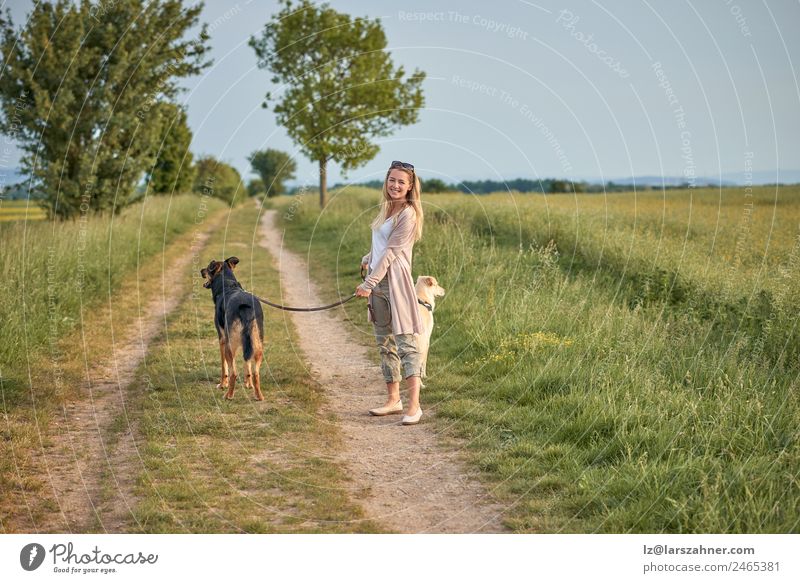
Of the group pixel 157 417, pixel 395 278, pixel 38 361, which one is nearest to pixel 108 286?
pixel 38 361

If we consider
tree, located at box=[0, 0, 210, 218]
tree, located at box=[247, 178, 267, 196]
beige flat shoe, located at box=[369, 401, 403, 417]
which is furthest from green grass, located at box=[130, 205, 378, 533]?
tree, located at box=[247, 178, 267, 196]

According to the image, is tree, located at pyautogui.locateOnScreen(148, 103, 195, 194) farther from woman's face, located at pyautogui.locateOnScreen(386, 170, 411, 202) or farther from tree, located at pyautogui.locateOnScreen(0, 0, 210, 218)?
woman's face, located at pyautogui.locateOnScreen(386, 170, 411, 202)

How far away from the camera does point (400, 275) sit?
7336 mm

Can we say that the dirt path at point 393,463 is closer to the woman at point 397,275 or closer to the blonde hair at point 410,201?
the woman at point 397,275

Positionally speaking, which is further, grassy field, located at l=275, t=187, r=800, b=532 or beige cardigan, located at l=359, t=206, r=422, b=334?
beige cardigan, located at l=359, t=206, r=422, b=334

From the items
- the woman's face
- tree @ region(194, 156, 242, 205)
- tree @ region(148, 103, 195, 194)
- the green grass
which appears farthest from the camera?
tree @ region(194, 156, 242, 205)

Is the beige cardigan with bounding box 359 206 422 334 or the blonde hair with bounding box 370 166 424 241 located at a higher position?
the blonde hair with bounding box 370 166 424 241

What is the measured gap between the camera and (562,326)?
9992 millimetres

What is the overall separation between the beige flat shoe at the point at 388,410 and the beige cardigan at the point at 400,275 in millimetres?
909

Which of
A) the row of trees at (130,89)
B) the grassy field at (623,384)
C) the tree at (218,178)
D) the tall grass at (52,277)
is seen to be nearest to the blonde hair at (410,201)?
the grassy field at (623,384)

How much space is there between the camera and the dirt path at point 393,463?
5.44m

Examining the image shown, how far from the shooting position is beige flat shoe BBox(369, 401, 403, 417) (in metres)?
7.86
